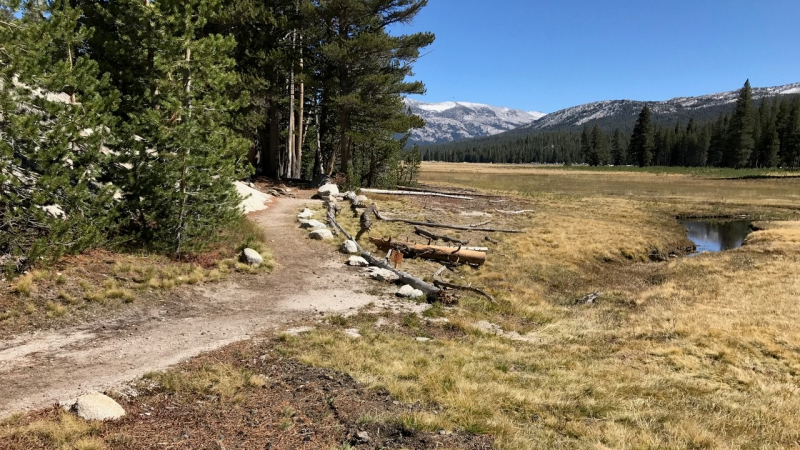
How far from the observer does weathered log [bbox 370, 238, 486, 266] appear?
18375 mm

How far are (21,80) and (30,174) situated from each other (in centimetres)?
220

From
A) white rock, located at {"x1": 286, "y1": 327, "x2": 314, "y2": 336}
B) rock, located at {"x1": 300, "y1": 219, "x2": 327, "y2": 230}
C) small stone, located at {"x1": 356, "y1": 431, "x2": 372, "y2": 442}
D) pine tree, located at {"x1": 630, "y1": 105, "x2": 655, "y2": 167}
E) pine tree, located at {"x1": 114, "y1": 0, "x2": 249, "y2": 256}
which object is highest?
pine tree, located at {"x1": 630, "y1": 105, "x2": 655, "y2": 167}

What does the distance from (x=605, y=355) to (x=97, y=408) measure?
32.7ft

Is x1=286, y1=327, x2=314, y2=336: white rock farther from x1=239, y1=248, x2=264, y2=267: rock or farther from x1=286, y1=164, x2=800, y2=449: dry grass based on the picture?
x1=239, y1=248, x2=264, y2=267: rock

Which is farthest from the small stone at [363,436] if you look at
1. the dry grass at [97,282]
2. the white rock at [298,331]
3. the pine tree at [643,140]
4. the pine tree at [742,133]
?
the pine tree at [643,140]

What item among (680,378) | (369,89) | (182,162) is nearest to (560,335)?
(680,378)

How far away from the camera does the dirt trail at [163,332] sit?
674 centimetres

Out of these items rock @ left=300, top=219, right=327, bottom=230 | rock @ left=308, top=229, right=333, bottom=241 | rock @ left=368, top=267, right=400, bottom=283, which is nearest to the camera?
rock @ left=368, top=267, right=400, bottom=283

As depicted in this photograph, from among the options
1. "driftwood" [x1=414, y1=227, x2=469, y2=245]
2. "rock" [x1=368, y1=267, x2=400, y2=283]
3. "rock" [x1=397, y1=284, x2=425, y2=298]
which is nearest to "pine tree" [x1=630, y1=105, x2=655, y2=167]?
"driftwood" [x1=414, y1=227, x2=469, y2=245]

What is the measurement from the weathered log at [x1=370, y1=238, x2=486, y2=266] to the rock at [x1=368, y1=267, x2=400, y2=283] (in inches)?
101

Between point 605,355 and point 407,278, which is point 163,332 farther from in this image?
point 605,355

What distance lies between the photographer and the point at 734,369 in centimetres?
940

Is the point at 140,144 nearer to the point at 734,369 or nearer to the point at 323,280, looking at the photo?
the point at 323,280

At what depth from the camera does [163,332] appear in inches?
363
